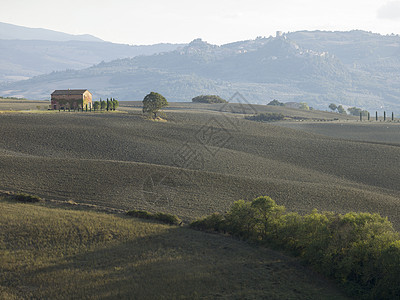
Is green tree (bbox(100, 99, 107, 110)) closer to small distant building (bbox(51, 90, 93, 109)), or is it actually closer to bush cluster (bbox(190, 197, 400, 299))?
small distant building (bbox(51, 90, 93, 109))

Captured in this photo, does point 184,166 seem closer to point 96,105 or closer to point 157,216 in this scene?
point 157,216

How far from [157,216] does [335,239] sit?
18903 millimetres

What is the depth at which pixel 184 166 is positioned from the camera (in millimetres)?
73688

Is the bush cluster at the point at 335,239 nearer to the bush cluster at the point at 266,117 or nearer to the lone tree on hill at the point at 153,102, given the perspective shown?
the lone tree on hill at the point at 153,102

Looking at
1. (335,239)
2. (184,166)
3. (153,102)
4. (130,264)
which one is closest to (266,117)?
(153,102)

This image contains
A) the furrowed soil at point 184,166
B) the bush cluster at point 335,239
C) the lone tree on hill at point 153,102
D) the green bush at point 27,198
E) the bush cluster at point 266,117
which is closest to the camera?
the bush cluster at point 335,239

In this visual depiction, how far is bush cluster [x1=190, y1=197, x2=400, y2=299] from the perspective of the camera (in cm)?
3328

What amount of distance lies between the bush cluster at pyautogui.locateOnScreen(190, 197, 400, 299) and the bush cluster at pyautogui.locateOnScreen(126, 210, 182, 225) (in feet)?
6.64

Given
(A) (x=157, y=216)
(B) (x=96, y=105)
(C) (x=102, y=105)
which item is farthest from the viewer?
(C) (x=102, y=105)

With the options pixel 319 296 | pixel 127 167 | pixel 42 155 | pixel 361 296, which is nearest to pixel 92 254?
pixel 319 296

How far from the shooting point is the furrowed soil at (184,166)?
2200 inches

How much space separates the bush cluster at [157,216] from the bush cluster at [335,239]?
202 cm

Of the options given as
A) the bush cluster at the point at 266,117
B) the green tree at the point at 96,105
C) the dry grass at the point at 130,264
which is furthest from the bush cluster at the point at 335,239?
the bush cluster at the point at 266,117

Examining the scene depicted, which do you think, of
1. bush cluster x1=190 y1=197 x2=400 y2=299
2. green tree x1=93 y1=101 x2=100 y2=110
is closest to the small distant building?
green tree x1=93 y1=101 x2=100 y2=110
